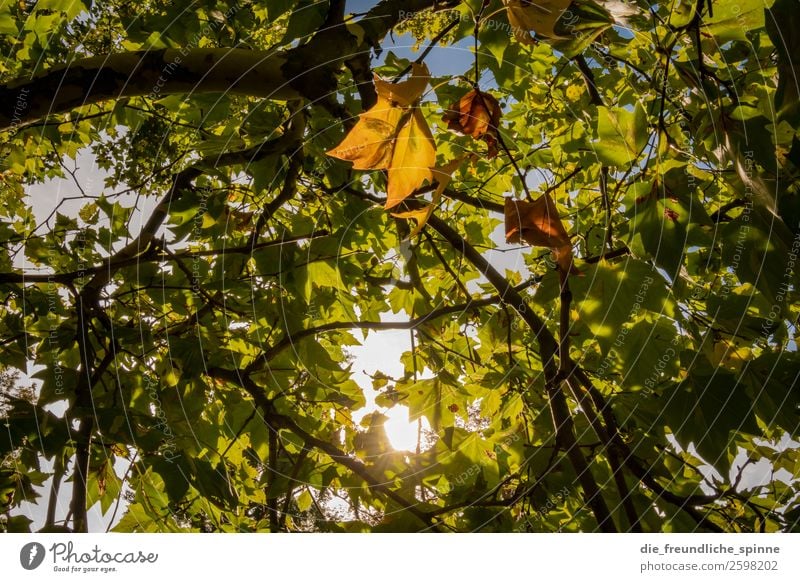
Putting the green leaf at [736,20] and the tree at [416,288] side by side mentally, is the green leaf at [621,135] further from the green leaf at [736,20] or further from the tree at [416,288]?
the green leaf at [736,20]

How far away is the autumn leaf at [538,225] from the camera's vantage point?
0.88 metres

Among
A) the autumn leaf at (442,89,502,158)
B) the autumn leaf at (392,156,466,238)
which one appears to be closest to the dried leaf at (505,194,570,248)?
the autumn leaf at (392,156,466,238)

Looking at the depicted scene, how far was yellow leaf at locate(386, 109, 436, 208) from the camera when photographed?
83 centimetres

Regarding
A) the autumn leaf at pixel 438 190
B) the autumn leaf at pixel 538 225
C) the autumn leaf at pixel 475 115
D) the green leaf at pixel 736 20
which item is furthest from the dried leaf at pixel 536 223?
the green leaf at pixel 736 20

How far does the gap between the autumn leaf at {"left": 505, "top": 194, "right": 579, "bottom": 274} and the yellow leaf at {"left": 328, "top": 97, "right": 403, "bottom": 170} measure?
23 cm

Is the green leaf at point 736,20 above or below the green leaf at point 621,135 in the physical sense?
above

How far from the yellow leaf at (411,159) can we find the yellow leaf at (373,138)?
0.02 metres

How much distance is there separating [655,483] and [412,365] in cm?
72

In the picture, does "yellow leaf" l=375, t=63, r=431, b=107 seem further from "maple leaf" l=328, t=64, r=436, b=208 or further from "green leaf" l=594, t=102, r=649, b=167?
"green leaf" l=594, t=102, r=649, b=167

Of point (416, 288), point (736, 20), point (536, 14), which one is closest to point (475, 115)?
point (536, 14)

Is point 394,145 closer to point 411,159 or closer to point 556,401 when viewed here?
point 411,159

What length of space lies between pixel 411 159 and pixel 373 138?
0.25ft

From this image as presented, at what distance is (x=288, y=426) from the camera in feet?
4.53
